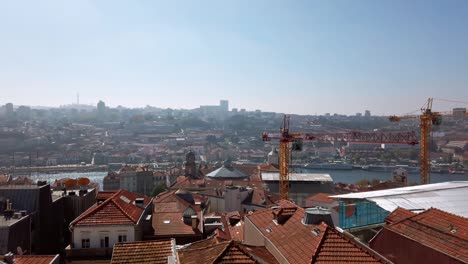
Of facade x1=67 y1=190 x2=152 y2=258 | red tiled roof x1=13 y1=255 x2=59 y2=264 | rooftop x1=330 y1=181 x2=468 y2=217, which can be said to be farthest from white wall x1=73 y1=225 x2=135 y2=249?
rooftop x1=330 y1=181 x2=468 y2=217

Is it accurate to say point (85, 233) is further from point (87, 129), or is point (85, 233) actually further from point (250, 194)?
point (87, 129)

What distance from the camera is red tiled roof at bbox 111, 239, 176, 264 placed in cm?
509

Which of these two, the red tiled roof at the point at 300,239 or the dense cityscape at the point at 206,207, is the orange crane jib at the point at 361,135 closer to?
the dense cityscape at the point at 206,207

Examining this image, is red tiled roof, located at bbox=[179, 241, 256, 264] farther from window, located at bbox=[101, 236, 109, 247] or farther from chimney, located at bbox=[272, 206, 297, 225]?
window, located at bbox=[101, 236, 109, 247]

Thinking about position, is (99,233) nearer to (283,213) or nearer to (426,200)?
(283,213)

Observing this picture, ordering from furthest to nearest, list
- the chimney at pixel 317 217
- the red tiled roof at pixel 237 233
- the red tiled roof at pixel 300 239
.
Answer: the red tiled roof at pixel 237 233
the chimney at pixel 317 217
the red tiled roof at pixel 300 239

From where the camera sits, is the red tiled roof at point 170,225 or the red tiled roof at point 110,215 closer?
the red tiled roof at point 110,215

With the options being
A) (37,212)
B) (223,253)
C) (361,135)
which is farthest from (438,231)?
(361,135)

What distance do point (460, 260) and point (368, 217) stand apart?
3.71 metres

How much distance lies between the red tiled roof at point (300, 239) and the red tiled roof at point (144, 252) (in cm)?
158

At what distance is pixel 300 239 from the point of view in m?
6.38

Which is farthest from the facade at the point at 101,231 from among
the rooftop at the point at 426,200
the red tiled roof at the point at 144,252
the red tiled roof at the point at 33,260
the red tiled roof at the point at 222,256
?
the rooftop at the point at 426,200

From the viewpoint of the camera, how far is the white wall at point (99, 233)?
26.2 feet

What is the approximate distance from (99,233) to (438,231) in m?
5.40
